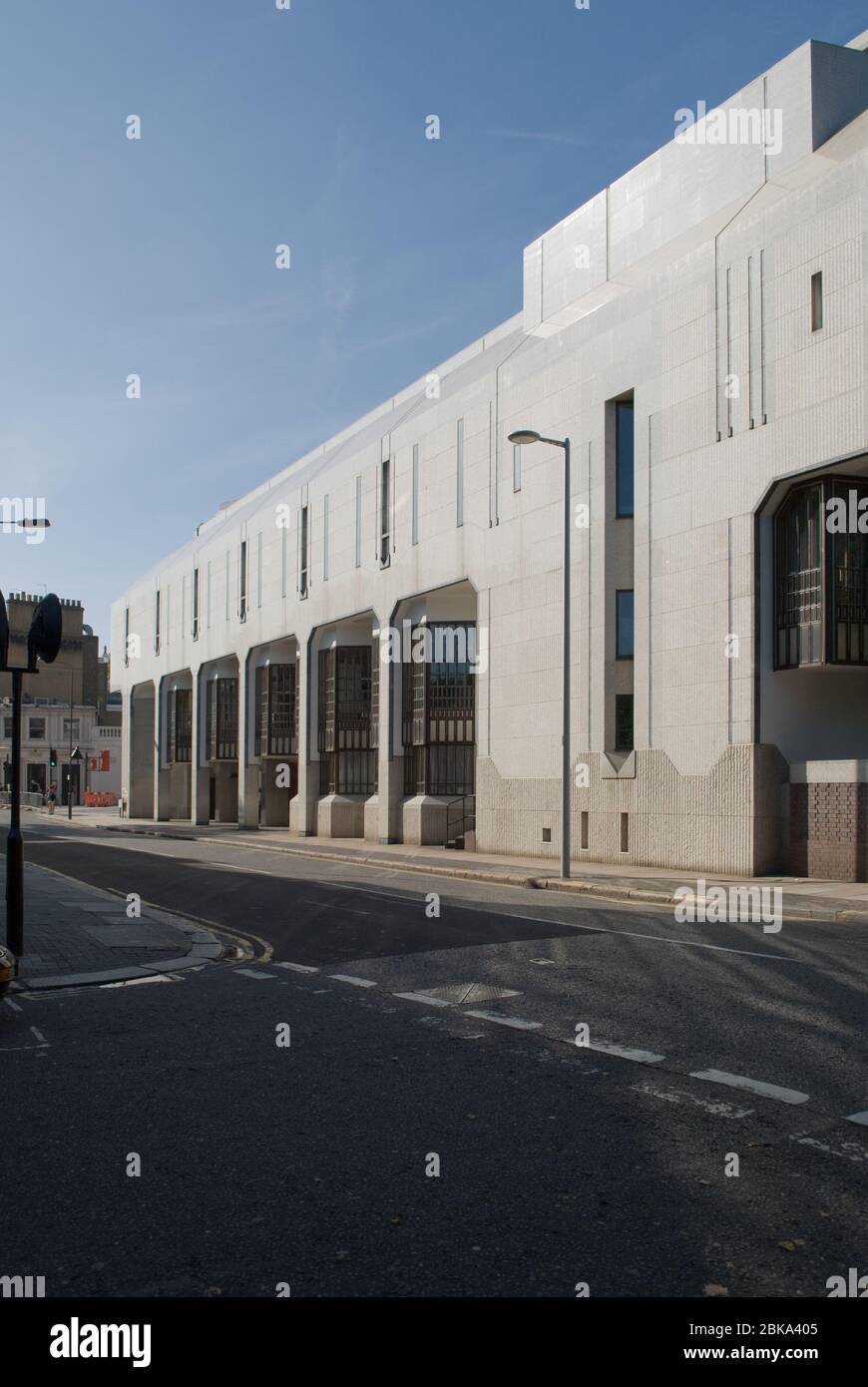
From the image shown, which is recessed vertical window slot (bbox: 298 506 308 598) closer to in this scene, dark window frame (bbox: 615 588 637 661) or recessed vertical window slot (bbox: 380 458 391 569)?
recessed vertical window slot (bbox: 380 458 391 569)

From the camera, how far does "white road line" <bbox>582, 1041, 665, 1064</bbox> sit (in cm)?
719

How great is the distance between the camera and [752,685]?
22.6 m

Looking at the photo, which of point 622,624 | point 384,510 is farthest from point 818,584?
point 384,510

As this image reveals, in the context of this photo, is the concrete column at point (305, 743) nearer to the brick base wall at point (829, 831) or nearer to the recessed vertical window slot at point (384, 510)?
the recessed vertical window slot at point (384, 510)

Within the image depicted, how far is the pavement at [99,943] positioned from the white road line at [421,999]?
2654mm

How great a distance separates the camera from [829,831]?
21547 mm

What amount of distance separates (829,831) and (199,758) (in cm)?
4356

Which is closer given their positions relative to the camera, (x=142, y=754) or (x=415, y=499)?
(x=415, y=499)

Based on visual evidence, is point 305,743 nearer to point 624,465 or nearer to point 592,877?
point 624,465

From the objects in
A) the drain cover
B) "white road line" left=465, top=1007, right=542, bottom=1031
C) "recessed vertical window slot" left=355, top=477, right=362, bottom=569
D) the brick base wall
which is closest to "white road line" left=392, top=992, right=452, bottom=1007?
the drain cover

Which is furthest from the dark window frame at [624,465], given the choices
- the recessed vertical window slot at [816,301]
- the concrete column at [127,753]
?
the concrete column at [127,753]

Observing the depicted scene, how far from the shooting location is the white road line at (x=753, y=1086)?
6.32 meters

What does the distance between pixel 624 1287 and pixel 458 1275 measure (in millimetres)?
575
